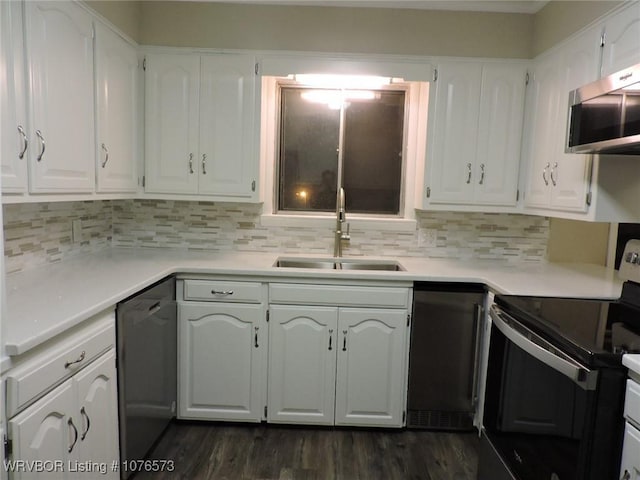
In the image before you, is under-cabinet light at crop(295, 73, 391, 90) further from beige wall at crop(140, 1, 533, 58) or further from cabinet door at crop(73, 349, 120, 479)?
cabinet door at crop(73, 349, 120, 479)

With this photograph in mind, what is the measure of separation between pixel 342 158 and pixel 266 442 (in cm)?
181

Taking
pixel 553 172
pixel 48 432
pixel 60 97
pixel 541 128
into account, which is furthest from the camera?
pixel 541 128

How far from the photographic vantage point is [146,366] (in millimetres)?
1994

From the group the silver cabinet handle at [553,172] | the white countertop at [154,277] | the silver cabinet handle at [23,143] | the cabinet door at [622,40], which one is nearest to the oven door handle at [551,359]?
the white countertop at [154,277]

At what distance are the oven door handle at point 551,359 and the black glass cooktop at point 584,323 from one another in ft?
0.08

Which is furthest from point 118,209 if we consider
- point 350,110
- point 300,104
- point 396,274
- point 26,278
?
point 396,274

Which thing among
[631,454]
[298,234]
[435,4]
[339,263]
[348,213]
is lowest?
[631,454]

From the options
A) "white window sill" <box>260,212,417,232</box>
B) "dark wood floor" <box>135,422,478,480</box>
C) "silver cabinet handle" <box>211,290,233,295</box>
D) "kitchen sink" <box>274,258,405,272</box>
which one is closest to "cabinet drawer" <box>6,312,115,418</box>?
"silver cabinet handle" <box>211,290,233,295</box>

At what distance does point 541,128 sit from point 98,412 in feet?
8.32

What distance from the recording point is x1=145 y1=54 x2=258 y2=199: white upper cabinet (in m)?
2.54

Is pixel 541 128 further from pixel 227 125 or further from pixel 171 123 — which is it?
pixel 171 123

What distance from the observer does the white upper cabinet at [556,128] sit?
2041mm

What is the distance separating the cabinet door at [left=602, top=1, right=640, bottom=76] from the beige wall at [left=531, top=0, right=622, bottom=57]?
0.08 m

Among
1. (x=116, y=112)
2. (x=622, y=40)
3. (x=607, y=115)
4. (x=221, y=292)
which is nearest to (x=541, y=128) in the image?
(x=622, y=40)
